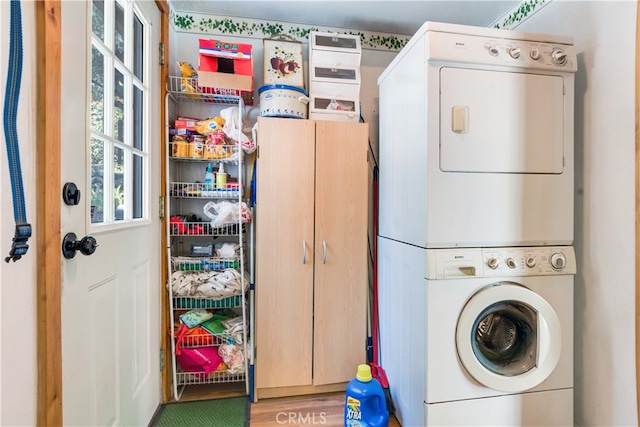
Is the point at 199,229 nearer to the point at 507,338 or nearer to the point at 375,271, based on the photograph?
the point at 375,271

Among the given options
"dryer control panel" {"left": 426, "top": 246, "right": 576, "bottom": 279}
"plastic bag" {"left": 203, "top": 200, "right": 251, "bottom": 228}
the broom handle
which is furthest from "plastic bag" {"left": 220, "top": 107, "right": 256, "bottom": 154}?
"dryer control panel" {"left": 426, "top": 246, "right": 576, "bottom": 279}

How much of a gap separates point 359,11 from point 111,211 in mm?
1943

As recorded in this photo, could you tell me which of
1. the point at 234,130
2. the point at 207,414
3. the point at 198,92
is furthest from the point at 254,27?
the point at 207,414

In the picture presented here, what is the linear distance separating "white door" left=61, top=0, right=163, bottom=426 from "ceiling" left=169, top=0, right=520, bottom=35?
20.1 inches

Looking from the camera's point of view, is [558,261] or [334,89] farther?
[334,89]

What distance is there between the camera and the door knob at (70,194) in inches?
36.9

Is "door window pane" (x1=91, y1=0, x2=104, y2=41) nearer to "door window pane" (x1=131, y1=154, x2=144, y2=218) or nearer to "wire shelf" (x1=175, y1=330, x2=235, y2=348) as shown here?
"door window pane" (x1=131, y1=154, x2=144, y2=218)

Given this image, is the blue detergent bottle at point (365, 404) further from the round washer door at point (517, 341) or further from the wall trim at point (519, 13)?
the wall trim at point (519, 13)

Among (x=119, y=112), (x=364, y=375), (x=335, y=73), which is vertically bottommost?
(x=364, y=375)

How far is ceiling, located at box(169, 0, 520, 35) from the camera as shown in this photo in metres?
1.94

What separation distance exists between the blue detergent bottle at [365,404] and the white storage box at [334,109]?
1511 mm

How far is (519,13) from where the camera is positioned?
1.93 m

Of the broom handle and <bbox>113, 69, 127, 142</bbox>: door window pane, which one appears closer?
<bbox>113, 69, 127, 142</bbox>: door window pane

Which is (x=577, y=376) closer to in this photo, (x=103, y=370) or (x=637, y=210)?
(x=637, y=210)
